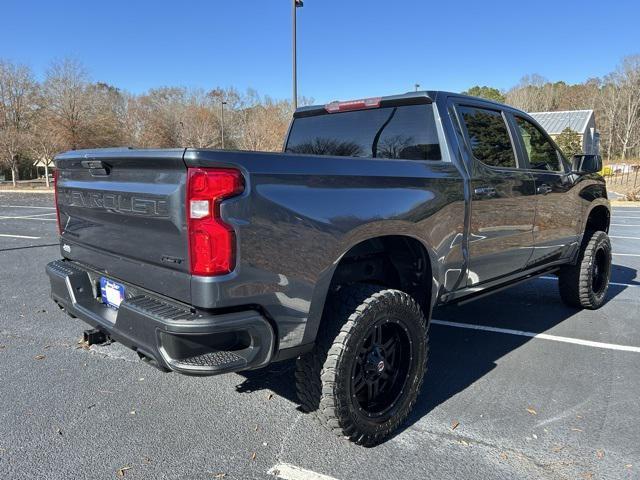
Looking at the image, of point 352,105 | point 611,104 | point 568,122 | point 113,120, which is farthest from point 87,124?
point 611,104

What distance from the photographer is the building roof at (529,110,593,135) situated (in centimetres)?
5056

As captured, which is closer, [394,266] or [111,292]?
[111,292]

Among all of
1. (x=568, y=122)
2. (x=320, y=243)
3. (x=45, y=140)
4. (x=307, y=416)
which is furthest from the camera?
(x=568, y=122)

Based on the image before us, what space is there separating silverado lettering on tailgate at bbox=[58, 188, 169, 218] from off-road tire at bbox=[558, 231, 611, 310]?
437cm

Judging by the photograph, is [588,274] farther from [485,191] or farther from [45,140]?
[45,140]

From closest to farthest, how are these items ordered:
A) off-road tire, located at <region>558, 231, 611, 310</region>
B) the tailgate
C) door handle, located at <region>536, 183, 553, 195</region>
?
the tailgate, door handle, located at <region>536, 183, 553, 195</region>, off-road tire, located at <region>558, 231, 611, 310</region>

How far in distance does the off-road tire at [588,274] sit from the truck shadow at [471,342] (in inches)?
6.3

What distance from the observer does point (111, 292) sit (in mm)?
2670

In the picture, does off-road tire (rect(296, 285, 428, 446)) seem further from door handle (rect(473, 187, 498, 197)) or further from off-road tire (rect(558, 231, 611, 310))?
off-road tire (rect(558, 231, 611, 310))

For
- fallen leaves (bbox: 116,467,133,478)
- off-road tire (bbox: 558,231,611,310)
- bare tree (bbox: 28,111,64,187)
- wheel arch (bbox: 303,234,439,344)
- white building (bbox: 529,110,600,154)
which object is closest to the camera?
fallen leaves (bbox: 116,467,133,478)

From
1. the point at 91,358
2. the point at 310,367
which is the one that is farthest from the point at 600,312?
the point at 91,358

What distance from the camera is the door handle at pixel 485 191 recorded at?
10.9 feet

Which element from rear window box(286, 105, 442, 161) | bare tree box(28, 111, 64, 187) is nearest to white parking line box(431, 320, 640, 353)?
rear window box(286, 105, 442, 161)

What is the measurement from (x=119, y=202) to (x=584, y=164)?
164 inches
